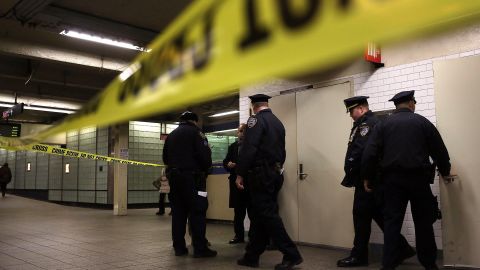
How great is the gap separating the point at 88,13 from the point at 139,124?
291 inches

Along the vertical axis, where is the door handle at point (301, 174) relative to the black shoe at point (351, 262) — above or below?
above

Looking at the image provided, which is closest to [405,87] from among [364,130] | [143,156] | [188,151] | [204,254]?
[364,130]

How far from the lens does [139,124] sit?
14164 mm

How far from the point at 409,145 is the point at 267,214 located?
1.37m

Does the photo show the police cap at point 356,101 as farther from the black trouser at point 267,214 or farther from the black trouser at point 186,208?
the black trouser at point 186,208

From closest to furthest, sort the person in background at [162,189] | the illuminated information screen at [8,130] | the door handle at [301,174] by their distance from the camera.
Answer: the door handle at [301,174]
the person in background at [162,189]
the illuminated information screen at [8,130]

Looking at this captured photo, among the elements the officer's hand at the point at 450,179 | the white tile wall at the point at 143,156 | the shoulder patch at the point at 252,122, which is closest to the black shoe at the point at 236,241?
the shoulder patch at the point at 252,122

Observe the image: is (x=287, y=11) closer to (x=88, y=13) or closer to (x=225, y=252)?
(x=225, y=252)

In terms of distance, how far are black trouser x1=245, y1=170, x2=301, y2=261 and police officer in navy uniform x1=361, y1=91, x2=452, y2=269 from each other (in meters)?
0.85

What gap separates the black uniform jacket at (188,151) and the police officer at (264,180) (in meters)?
0.85

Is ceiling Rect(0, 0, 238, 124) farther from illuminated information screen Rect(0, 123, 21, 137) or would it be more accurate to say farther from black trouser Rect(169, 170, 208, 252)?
black trouser Rect(169, 170, 208, 252)

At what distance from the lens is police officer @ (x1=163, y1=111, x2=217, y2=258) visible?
15.0 ft

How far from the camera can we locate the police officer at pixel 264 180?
376 cm

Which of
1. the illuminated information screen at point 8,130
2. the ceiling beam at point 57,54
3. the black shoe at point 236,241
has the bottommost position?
the black shoe at point 236,241
